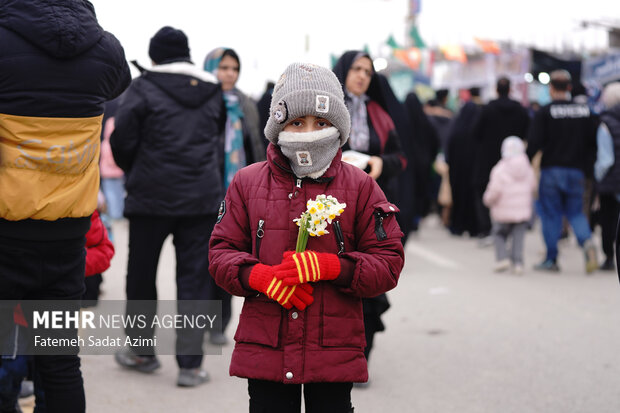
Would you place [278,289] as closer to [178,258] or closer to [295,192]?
[295,192]

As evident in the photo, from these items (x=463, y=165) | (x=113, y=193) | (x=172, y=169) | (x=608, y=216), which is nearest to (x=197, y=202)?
(x=172, y=169)

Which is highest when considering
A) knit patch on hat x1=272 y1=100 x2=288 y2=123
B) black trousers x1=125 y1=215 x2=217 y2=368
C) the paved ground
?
knit patch on hat x1=272 y1=100 x2=288 y2=123

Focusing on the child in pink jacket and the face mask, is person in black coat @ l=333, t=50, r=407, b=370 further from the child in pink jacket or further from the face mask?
the child in pink jacket

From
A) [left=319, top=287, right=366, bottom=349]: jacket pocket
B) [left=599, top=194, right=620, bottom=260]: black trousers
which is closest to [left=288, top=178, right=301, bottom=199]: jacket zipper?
[left=319, top=287, right=366, bottom=349]: jacket pocket

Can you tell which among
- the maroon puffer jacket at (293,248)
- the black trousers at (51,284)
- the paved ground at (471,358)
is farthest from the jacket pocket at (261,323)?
the paved ground at (471,358)

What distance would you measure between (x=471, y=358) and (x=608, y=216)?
462 centimetres

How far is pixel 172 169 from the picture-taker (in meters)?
4.99

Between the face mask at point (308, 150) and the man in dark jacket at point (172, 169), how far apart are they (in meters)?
2.17

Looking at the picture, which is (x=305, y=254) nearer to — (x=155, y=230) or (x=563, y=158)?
(x=155, y=230)

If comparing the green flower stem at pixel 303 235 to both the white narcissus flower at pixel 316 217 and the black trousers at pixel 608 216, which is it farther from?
the black trousers at pixel 608 216

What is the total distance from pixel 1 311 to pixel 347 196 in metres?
1.53

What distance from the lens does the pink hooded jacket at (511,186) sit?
9.55 metres

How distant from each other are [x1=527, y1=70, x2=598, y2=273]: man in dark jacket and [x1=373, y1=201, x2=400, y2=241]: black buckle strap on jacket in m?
7.01

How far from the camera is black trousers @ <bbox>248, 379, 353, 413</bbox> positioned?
2.89 m
